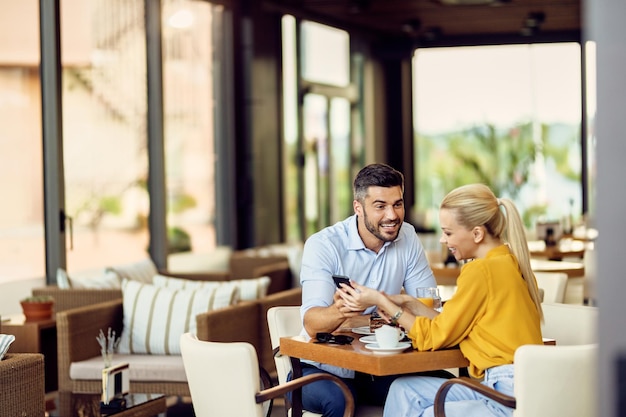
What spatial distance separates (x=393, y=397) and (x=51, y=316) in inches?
116

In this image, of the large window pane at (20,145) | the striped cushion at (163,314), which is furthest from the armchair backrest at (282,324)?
the large window pane at (20,145)

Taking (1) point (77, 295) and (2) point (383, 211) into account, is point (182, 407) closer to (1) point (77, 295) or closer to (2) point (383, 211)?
(1) point (77, 295)

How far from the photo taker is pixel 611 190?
1.59m

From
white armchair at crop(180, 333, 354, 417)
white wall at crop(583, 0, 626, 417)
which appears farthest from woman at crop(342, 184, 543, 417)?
white wall at crop(583, 0, 626, 417)

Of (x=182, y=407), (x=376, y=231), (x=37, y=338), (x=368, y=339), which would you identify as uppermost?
(x=376, y=231)

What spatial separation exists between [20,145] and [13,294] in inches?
38.6

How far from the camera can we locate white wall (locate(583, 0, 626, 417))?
5.17 feet

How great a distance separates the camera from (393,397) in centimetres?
341

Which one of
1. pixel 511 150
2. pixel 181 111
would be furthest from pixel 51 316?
pixel 511 150

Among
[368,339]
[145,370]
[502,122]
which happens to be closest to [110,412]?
[145,370]

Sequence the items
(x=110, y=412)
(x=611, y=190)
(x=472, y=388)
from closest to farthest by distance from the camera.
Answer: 1. (x=611, y=190)
2. (x=472, y=388)
3. (x=110, y=412)

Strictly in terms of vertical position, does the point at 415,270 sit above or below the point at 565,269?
above

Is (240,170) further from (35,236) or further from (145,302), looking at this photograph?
(145,302)

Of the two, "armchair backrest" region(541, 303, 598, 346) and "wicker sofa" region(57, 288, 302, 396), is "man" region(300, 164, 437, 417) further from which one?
"wicker sofa" region(57, 288, 302, 396)
